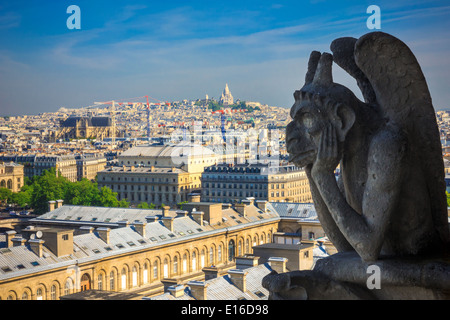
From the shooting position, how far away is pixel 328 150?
5.37 metres

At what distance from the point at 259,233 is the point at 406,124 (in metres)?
42.3

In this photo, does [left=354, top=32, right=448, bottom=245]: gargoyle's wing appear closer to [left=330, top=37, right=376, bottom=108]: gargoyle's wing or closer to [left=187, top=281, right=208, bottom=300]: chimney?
[left=330, top=37, right=376, bottom=108]: gargoyle's wing

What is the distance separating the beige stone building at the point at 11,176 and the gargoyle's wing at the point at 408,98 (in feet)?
335

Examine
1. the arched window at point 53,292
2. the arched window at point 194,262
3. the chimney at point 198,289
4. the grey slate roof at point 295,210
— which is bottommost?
the arched window at point 194,262

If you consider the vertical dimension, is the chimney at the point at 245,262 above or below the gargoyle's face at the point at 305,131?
below

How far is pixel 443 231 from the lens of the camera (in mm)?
5551

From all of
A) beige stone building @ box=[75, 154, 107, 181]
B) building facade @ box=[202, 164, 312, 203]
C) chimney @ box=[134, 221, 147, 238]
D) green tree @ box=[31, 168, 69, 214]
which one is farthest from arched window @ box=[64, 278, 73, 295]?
beige stone building @ box=[75, 154, 107, 181]

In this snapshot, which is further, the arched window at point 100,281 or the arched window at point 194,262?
the arched window at point 194,262

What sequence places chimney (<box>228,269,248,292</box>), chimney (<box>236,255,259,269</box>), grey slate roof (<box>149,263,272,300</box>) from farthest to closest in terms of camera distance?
chimney (<box>236,255,259,269</box>), chimney (<box>228,269,248,292</box>), grey slate roof (<box>149,263,272,300</box>)

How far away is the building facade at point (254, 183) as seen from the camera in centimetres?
8225

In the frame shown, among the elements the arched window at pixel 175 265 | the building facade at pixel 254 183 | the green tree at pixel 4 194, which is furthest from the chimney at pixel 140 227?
the green tree at pixel 4 194

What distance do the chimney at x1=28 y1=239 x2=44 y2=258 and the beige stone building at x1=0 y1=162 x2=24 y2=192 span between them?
74400 millimetres

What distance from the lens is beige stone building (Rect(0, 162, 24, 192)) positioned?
10362 centimetres

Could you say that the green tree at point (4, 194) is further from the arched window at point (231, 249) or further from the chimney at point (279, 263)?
the chimney at point (279, 263)
